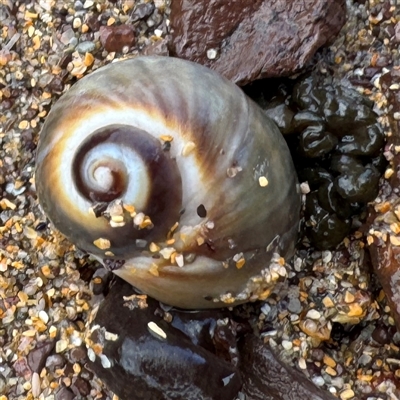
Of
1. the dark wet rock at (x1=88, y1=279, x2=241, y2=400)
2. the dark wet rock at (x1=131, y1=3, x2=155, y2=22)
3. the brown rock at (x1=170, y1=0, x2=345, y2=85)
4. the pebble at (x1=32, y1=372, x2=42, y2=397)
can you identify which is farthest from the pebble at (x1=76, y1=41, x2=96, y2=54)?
the pebble at (x1=32, y1=372, x2=42, y2=397)

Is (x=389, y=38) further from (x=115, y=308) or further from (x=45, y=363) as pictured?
(x=45, y=363)

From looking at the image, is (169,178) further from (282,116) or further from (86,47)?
(86,47)

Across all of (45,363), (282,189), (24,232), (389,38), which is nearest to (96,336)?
(45,363)

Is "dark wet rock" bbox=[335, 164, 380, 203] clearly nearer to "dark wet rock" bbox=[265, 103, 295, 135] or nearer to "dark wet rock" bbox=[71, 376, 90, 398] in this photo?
"dark wet rock" bbox=[265, 103, 295, 135]

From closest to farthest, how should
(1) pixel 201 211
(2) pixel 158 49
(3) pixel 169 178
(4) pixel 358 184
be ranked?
(3) pixel 169 178 < (1) pixel 201 211 < (4) pixel 358 184 < (2) pixel 158 49

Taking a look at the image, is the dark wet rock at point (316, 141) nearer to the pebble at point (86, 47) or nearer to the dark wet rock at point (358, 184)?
the dark wet rock at point (358, 184)

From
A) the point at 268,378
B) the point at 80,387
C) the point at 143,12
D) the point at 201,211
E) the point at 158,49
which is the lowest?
the point at 268,378

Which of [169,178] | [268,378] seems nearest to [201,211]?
[169,178]
